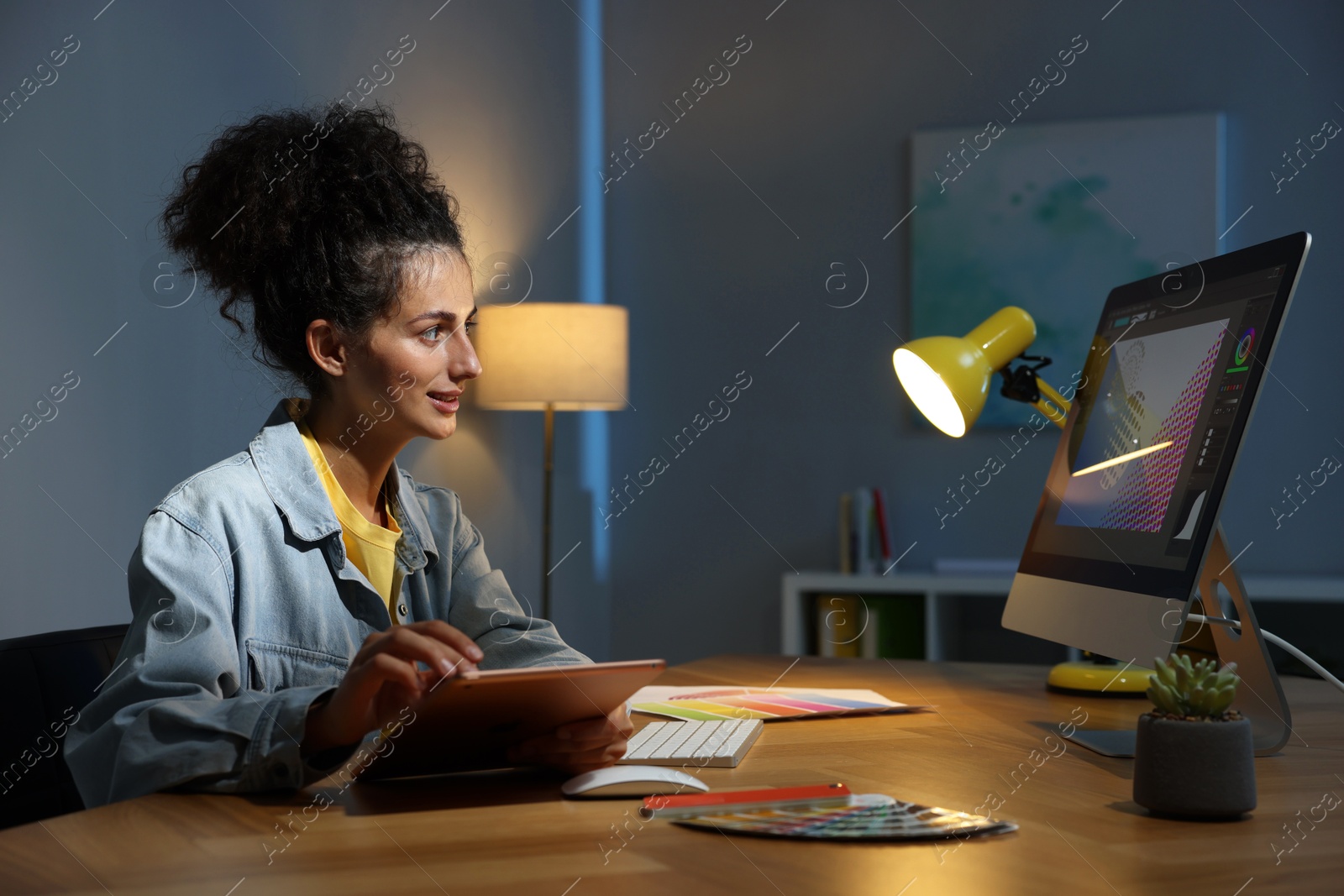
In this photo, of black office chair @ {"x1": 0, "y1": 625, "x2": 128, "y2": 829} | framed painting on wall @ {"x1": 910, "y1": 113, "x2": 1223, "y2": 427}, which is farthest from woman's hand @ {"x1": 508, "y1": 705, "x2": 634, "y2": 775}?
framed painting on wall @ {"x1": 910, "y1": 113, "x2": 1223, "y2": 427}

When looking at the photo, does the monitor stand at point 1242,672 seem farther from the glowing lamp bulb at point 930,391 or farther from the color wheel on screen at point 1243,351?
the glowing lamp bulb at point 930,391

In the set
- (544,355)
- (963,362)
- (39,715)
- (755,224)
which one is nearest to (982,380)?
(963,362)

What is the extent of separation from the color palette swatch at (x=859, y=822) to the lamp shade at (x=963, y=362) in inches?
27.0

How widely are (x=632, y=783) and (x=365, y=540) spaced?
1.84ft

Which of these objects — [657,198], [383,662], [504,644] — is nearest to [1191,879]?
[383,662]

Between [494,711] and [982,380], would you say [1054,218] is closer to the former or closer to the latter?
[982,380]

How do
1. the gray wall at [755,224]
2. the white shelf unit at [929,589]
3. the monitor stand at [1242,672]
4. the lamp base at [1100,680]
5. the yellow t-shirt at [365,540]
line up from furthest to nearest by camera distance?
the gray wall at [755,224] → the white shelf unit at [929,589] → the lamp base at [1100,680] → the yellow t-shirt at [365,540] → the monitor stand at [1242,672]

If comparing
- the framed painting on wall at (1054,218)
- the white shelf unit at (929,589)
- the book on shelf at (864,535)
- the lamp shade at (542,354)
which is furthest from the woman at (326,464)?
the framed painting on wall at (1054,218)

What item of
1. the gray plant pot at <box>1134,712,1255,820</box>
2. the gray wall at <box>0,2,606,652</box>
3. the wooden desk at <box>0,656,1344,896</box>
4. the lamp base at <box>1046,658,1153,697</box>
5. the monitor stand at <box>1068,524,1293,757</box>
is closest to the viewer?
the wooden desk at <box>0,656,1344,896</box>

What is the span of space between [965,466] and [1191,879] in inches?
111

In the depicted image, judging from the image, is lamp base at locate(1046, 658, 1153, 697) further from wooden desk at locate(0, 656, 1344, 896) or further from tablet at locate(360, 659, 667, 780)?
tablet at locate(360, 659, 667, 780)

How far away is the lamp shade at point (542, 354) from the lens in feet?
9.52

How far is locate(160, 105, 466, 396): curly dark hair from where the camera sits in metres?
1.29

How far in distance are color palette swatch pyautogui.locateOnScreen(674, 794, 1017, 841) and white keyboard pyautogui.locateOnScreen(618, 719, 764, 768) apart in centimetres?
19
